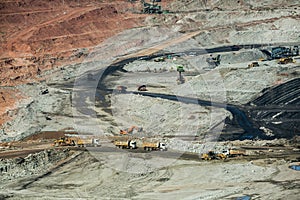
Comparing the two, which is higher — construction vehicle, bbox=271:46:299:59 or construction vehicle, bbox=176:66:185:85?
construction vehicle, bbox=271:46:299:59

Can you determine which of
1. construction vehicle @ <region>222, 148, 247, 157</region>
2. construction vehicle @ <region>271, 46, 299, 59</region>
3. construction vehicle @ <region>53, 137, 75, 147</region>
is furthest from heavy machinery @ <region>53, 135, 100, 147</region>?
construction vehicle @ <region>271, 46, 299, 59</region>

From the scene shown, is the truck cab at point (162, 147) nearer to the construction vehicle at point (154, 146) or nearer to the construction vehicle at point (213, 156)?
the construction vehicle at point (154, 146)

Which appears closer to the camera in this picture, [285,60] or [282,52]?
[285,60]

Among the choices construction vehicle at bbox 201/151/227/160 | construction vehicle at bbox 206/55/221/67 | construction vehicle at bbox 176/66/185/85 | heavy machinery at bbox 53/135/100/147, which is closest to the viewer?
construction vehicle at bbox 201/151/227/160

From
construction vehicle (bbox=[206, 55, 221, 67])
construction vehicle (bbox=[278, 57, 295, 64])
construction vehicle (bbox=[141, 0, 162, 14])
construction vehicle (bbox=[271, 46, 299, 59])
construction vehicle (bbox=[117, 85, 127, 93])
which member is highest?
construction vehicle (bbox=[141, 0, 162, 14])

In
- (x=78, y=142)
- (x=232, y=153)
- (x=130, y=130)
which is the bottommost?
(x=78, y=142)

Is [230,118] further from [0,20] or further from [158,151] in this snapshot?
[0,20]

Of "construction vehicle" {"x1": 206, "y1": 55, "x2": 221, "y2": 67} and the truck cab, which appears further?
"construction vehicle" {"x1": 206, "y1": 55, "x2": 221, "y2": 67}

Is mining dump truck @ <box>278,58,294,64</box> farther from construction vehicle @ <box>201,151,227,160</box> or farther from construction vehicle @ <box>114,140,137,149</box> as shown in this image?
construction vehicle @ <box>114,140,137,149</box>

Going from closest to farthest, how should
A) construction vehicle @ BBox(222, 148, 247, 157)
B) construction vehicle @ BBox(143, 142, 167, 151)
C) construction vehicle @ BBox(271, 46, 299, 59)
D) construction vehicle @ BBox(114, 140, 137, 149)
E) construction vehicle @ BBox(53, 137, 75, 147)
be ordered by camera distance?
construction vehicle @ BBox(222, 148, 247, 157)
construction vehicle @ BBox(143, 142, 167, 151)
construction vehicle @ BBox(114, 140, 137, 149)
construction vehicle @ BBox(53, 137, 75, 147)
construction vehicle @ BBox(271, 46, 299, 59)

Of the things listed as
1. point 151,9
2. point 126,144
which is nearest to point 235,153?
point 126,144

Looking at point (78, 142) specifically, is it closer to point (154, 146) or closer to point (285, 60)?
point (154, 146)

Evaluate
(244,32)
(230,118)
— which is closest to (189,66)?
(244,32)
